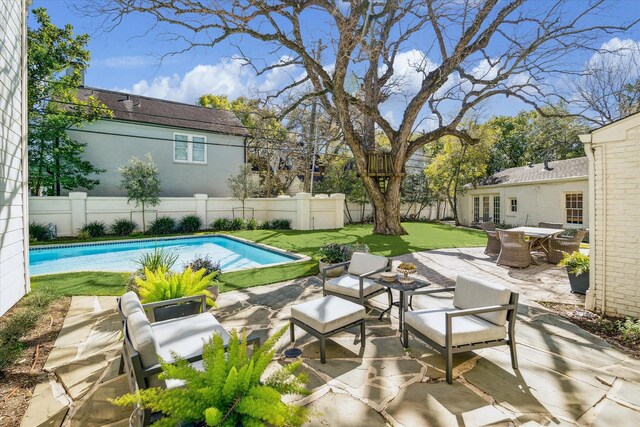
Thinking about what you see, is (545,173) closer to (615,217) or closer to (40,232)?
A: (615,217)

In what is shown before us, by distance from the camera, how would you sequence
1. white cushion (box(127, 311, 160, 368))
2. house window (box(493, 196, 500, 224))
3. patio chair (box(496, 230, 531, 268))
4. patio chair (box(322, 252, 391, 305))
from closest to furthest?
white cushion (box(127, 311, 160, 368)) → patio chair (box(322, 252, 391, 305)) → patio chair (box(496, 230, 531, 268)) → house window (box(493, 196, 500, 224))

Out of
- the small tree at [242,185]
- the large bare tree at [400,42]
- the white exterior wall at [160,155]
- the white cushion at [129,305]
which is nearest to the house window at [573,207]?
the large bare tree at [400,42]

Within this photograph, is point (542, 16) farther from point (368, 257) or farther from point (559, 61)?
point (368, 257)

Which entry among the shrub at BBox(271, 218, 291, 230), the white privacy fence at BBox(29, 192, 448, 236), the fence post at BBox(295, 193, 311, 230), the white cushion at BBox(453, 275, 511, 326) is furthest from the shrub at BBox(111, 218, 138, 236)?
the white cushion at BBox(453, 275, 511, 326)

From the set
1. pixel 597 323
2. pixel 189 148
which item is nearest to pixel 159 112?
pixel 189 148

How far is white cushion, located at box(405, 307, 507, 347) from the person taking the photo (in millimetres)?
3056

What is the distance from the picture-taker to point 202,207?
53.9ft

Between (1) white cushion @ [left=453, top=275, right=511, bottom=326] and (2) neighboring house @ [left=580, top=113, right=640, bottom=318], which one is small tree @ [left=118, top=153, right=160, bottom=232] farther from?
(2) neighboring house @ [left=580, top=113, right=640, bottom=318]

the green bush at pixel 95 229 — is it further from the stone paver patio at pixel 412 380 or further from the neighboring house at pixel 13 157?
the stone paver patio at pixel 412 380

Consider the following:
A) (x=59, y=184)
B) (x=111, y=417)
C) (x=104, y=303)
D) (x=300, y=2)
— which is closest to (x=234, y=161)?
(x=59, y=184)

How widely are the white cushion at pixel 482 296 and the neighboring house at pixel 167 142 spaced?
1406cm

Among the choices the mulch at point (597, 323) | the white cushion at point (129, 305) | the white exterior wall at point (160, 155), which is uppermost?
the white exterior wall at point (160, 155)

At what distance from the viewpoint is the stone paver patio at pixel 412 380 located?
246 cm

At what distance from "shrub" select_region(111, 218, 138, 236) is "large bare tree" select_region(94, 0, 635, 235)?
900 centimetres
